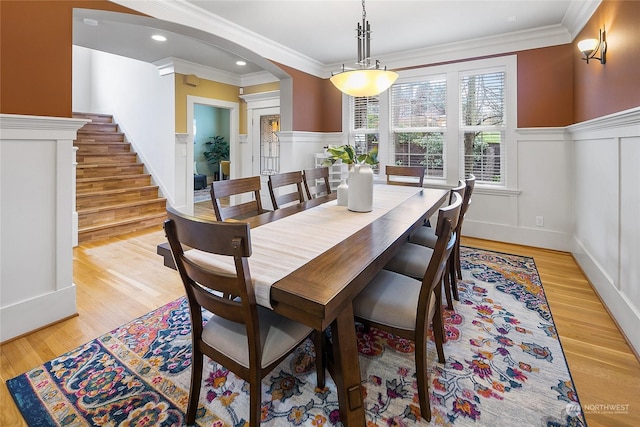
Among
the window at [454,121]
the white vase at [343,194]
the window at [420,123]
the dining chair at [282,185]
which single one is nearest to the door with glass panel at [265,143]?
the window at [454,121]

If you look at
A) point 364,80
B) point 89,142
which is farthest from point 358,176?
point 89,142

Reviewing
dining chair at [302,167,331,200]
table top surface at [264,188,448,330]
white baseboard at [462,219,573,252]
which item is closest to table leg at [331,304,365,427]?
table top surface at [264,188,448,330]

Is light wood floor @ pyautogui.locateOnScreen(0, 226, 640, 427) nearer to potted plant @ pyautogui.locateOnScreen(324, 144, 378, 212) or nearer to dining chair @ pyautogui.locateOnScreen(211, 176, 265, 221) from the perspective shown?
dining chair @ pyautogui.locateOnScreen(211, 176, 265, 221)

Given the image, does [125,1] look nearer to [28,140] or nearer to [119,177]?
[28,140]

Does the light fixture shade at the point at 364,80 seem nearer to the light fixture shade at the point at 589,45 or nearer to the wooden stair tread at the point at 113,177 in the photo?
the light fixture shade at the point at 589,45

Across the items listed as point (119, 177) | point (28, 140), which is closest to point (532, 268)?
point (28, 140)

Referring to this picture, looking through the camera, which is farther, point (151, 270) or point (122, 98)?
point (122, 98)

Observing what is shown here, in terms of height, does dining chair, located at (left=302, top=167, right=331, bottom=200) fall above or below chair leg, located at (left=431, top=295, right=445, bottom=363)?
above

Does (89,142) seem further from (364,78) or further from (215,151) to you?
(364,78)

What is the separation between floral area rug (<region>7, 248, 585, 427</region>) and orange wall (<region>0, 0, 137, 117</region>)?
61.7 inches

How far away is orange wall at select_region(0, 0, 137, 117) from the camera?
1.93 metres

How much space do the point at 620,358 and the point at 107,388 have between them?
2818mm

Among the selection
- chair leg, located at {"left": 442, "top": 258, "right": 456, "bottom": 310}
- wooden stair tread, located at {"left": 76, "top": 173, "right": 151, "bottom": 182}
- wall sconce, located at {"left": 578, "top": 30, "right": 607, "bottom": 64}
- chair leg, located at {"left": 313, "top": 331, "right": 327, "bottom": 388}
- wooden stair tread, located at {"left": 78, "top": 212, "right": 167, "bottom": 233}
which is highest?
wall sconce, located at {"left": 578, "top": 30, "right": 607, "bottom": 64}

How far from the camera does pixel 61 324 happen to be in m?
2.24
